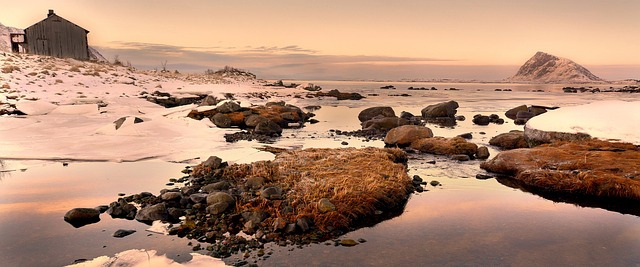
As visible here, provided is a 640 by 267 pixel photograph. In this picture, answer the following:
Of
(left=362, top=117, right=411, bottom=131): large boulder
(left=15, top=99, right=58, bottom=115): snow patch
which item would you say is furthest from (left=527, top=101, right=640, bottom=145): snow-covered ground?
(left=15, top=99, right=58, bottom=115): snow patch

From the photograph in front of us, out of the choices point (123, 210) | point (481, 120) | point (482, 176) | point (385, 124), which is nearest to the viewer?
point (123, 210)

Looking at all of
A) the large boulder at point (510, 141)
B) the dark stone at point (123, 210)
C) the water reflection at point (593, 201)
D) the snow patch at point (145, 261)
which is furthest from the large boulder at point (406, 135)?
the snow patch at point (145, 261)

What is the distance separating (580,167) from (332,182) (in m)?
7.58

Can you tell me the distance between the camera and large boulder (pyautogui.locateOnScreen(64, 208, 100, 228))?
8602 mm

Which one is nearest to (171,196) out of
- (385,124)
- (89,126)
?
(89,126)

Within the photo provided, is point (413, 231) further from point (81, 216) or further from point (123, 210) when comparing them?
point (81, 216)

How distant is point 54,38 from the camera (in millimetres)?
54312

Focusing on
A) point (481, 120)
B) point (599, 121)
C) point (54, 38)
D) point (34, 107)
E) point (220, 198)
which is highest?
point (54, 38)

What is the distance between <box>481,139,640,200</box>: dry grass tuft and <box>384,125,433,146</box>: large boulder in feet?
15.8

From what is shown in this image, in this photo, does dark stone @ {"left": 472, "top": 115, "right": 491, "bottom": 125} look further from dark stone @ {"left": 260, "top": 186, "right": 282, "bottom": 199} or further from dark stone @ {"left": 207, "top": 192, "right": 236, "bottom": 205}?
dark stone @ {"left": 207, "top": 192, "right": 236, "bottom": 205}

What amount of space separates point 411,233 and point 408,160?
7428 millimetres

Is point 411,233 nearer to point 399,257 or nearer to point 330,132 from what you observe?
point 399,257

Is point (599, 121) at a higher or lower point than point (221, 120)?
higher

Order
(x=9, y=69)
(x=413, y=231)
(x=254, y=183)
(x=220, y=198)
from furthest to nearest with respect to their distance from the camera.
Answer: (x=9, y=69)
(x=254, y=183)
(x=220, y=198)
(x=413, y=231)
